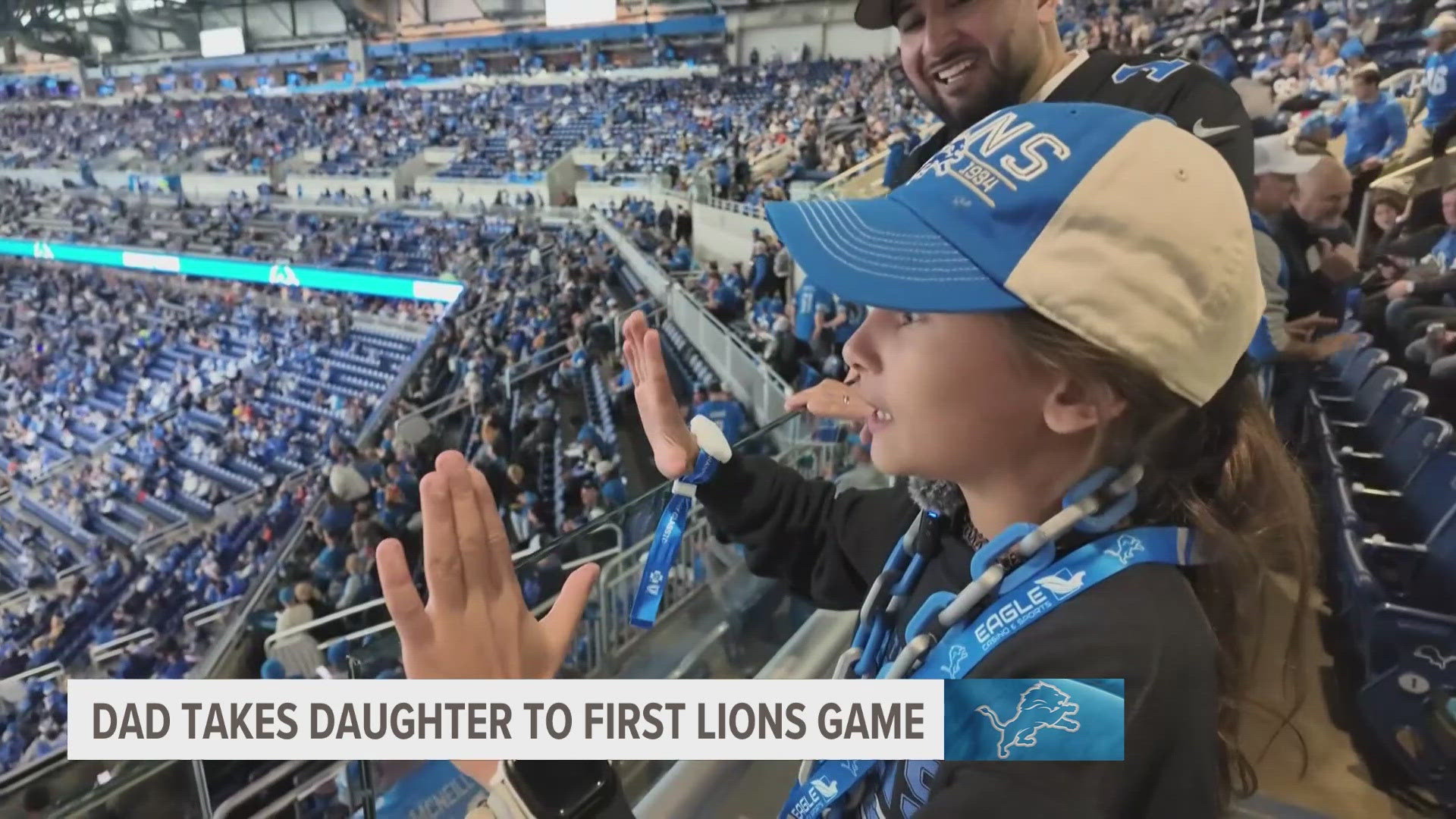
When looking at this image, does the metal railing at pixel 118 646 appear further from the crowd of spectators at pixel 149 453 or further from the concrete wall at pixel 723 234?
the concrete wall at pixel 723 234

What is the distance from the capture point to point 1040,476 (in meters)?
0.45

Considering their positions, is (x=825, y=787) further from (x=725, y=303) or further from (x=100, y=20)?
(x=100, y=20)

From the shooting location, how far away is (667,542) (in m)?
0.66

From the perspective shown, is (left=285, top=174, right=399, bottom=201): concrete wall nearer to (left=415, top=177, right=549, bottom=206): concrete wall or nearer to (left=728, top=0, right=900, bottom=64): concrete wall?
(left=415, top=177, right=549, bottom=206): concrete wall

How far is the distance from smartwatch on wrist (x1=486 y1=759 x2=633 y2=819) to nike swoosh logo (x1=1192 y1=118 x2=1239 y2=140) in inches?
27.0

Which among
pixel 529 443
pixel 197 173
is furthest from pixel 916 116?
pixel 197 173

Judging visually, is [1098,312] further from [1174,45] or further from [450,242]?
[450,242]

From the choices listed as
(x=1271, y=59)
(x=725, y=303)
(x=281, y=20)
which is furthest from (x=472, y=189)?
(x=1271, y=59)

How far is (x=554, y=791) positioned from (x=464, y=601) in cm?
11

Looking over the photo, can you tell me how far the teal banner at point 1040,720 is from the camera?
1.19ft

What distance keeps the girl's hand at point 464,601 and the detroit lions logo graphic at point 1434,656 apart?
111 centimetres

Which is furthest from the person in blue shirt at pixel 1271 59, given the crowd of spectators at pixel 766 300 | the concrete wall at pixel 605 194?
the concrete wall at pixel 605 194

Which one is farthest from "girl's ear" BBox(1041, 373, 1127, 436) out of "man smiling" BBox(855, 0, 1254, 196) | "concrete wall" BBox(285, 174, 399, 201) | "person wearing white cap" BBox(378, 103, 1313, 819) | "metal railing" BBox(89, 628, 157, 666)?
"concrete wall" BBox(285, 174, 399, 201)

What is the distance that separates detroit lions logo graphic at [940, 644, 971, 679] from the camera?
425mm
